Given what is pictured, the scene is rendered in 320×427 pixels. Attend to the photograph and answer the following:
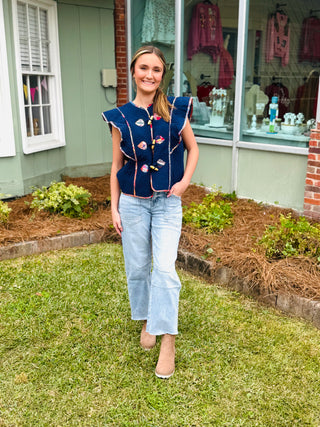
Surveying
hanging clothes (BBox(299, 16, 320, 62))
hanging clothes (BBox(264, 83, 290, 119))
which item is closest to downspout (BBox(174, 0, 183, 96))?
hanging clothes (BBox(264, 83, 290, 119))

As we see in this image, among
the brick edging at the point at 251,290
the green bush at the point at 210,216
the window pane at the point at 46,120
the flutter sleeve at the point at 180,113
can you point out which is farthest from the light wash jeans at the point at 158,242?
the window pane at the point at 46,120

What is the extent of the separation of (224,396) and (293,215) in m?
3.28

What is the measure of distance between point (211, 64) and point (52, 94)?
2576 millimetres

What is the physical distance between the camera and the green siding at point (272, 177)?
551 centimetres

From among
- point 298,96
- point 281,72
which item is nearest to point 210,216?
point 298,96

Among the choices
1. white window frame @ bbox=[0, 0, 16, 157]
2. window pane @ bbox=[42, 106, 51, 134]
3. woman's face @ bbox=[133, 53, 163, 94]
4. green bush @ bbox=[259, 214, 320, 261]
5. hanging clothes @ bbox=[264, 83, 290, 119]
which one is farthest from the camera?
window pane @ bbox=[42, 106, 51, 134]

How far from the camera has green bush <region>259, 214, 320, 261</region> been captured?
3.99 metres

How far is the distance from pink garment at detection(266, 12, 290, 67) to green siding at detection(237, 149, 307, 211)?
4.13ft

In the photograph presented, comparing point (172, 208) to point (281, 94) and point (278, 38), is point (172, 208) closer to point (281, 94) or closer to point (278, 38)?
point (281, 94)

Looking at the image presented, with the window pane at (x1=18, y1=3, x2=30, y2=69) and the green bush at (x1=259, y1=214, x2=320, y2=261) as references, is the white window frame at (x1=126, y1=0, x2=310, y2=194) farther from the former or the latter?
the window pane at (x1=18, y1=3, x2=30, y2=69)

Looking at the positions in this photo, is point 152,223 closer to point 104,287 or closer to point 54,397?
point 54,397

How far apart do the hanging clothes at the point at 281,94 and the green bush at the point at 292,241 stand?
211 cm

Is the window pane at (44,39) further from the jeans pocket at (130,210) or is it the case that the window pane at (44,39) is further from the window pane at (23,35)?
the jeans pocket at (130,210)

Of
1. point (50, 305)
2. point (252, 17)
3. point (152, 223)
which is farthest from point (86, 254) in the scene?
point (252, 17)
